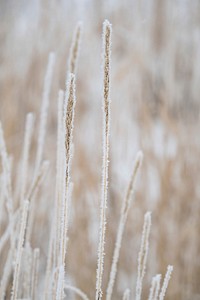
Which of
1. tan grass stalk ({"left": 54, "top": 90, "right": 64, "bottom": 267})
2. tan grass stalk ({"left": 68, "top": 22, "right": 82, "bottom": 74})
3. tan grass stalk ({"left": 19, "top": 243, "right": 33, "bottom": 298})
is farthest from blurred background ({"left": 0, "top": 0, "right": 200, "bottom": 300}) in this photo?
tan grass stalk ({"left": 68, "top": 22, "right": 82, "bottom": 74})

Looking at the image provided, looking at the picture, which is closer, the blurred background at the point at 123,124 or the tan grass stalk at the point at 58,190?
the tan grass stalk at the point at 58,190

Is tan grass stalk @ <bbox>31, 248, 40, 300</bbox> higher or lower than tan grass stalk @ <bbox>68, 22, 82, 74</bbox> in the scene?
lower

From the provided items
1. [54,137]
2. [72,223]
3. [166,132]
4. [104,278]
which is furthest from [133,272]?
[54,137]

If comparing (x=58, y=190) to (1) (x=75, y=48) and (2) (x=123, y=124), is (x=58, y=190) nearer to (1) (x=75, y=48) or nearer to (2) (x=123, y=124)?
(1) (x=75, y=48)

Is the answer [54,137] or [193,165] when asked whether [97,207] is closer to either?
[193,165]

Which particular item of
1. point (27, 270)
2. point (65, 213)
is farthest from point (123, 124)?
point (65, 213)

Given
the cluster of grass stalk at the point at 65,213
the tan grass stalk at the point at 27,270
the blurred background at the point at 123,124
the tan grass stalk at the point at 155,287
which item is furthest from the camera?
the blurred background at the point at 123,124

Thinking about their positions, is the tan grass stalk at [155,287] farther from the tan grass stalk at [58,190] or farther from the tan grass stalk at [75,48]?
the tan grass stalk at [75,48]

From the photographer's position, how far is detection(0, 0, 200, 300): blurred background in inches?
43.7

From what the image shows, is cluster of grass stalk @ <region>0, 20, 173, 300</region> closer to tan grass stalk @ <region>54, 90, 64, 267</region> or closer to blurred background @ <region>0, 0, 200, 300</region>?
tan grass stalk @ <region>54, 90, 64, 267</region>

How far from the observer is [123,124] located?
128 cm

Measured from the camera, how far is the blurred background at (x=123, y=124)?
1.11 metres

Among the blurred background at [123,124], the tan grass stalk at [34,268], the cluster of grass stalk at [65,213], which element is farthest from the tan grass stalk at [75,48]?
the blurred background at [123,124]

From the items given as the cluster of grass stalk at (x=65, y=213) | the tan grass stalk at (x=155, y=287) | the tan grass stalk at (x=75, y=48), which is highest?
the tan grass stalk at (x=75, y=48)
